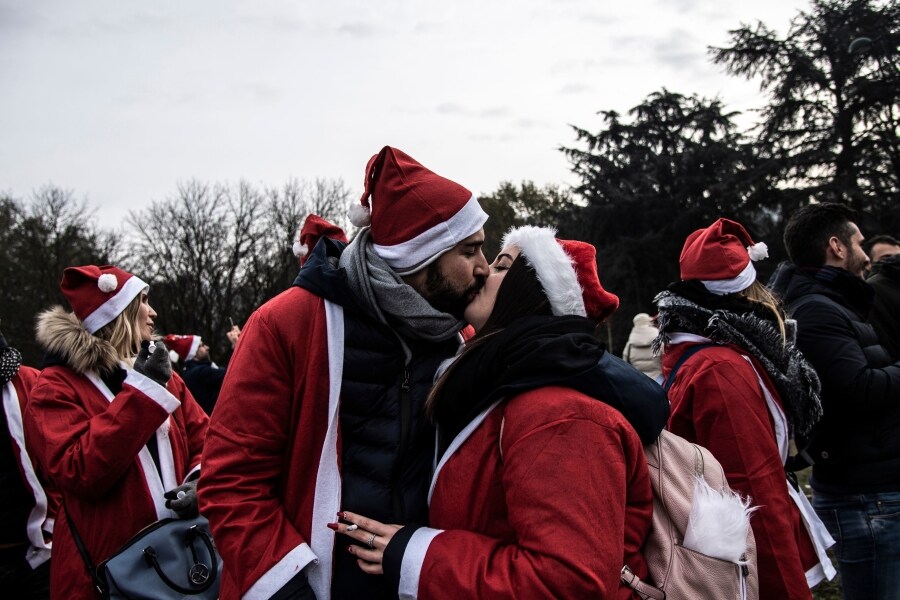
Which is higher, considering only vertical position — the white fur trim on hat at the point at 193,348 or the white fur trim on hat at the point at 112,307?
the white fur trim on hat at the point at 112,307

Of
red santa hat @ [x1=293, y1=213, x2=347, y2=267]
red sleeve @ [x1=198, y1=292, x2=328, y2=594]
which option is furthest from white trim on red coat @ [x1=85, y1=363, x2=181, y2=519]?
red sleeve @ [x1=198, y1=292, x2=328, y2=594]

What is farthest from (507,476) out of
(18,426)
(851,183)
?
(851,183)

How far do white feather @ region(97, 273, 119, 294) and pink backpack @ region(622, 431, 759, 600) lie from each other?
270 centimetres

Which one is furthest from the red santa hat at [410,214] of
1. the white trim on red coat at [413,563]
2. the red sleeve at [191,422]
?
the red sleeve at [191,422]

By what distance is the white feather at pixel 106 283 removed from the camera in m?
3.34

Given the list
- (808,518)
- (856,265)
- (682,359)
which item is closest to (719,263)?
(682,359)

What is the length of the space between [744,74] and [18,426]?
2694 cm

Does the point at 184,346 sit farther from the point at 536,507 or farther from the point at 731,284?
the point at 536,507

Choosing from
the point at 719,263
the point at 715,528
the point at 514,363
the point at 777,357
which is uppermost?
the point at 719,263

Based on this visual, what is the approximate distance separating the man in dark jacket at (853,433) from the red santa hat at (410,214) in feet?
6.98

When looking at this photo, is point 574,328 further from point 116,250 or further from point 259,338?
point 116,250

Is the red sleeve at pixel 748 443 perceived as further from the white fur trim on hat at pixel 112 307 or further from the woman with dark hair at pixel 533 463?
the white fur trim on hat at pixel 112 307

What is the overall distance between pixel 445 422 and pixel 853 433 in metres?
2.49

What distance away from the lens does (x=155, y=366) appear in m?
2.93
